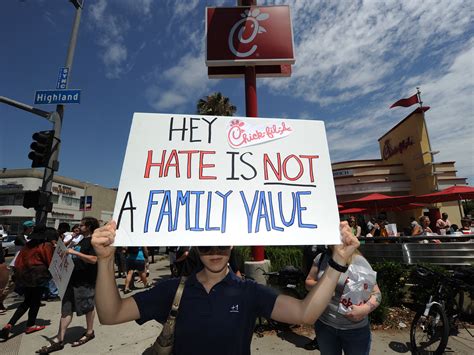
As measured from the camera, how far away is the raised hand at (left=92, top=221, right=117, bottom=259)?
1.43m

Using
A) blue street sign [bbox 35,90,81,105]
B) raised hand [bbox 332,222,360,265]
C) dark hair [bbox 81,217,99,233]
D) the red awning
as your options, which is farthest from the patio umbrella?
blue street sign [bbox 35,90,81,105]

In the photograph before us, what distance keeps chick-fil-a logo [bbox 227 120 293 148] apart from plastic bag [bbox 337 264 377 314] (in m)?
1.44

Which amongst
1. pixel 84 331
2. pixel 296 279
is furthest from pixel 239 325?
pixel 84 331

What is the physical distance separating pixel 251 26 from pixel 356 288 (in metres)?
6.76

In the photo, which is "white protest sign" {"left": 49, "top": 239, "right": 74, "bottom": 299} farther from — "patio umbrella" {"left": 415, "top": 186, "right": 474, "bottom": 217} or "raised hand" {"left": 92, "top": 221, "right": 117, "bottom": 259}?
"patio umbrella" {"left": 415, "top": 186, "right": 474, "bottom": 217}

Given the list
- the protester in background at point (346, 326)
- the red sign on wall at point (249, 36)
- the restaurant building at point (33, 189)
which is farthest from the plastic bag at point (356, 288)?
the restaurant building at point (33, 189)

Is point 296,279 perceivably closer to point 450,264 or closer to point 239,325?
point 450,264

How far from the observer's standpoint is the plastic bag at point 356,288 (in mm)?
2359

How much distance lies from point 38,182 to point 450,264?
147ft

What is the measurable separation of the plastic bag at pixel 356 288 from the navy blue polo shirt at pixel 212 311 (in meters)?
1.06

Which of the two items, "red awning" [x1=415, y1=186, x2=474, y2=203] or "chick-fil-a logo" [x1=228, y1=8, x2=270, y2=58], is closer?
"chick-fil-a logo" [x1=228, y1=8, x2=270, y2=58]

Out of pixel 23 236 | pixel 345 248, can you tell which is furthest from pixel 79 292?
pixel 23 236

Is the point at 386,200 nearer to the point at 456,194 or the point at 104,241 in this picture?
the point at 456,194

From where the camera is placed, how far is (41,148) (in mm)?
7512
